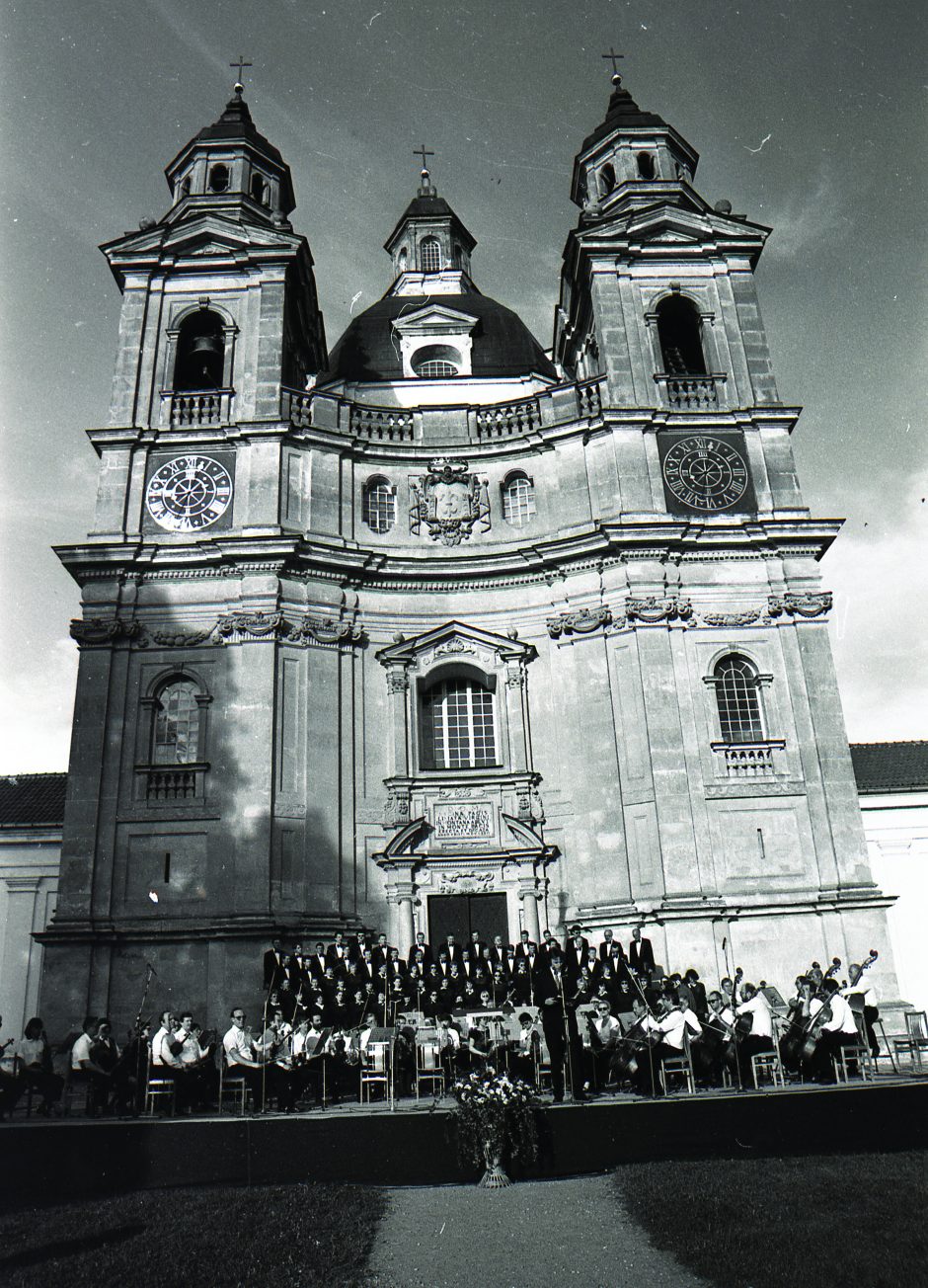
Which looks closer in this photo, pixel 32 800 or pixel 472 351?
pixel 32 800

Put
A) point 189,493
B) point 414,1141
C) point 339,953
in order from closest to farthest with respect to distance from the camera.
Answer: point 414,1141
point 339,953
point 189,493

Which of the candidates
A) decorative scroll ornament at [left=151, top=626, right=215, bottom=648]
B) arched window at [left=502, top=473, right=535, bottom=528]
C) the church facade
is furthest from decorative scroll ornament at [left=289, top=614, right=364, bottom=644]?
arched window at [left=502, top=473, right=535, bottom=528]

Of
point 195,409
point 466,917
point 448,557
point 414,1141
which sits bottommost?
point 414,1141

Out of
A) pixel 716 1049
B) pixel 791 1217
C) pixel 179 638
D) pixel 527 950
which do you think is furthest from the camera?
pixel 179 638

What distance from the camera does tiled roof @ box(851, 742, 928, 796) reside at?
2473 centimetres

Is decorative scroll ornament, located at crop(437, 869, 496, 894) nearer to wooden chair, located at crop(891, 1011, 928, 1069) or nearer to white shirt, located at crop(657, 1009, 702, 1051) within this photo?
white shirt, located at crop(657, 1009, 702, 1051)

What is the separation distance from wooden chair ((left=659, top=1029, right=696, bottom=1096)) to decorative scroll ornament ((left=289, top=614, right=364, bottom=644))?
1172 cm

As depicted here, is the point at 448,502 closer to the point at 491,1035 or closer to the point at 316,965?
the point at 316,965

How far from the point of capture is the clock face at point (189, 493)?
23266mm

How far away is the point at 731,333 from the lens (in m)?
25.7

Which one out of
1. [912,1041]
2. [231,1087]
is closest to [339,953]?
[231,1087]

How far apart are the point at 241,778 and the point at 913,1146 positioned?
13641 millimetres

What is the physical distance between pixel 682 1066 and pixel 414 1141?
15.5 feet

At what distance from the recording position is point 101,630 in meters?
21.9
